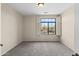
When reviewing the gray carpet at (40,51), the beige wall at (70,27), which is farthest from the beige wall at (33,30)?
the gray carpet at (40,51)

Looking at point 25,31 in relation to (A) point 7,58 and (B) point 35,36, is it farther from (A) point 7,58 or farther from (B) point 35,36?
(A) point 7,58

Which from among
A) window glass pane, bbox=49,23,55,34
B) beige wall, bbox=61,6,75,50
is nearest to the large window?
window glass pane, bbox=49,23,55,34

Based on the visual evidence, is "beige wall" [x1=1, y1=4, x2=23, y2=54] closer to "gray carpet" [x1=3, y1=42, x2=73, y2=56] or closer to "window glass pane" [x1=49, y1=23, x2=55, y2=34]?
"gray carpet" [x1=3, y1=42, x2=73, y2=56]

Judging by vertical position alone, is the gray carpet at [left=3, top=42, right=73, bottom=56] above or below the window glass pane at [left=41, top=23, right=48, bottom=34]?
below

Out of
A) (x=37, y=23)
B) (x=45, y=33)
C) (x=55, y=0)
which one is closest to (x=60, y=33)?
(x=45, y=33)

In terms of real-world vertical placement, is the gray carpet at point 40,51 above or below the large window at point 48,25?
below

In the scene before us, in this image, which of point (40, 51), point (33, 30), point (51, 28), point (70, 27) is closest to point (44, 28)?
point (51, 28)

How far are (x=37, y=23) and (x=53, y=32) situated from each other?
4.91 feet

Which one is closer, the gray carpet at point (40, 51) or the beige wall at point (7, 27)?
the gray carpet at point (40, 51)

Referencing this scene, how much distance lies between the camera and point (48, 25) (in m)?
9.19

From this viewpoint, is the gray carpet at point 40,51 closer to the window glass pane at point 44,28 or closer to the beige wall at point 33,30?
the beige wall at point 33,30

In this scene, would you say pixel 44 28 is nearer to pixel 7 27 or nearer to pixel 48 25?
pixel 48 25

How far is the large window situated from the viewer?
917 cm

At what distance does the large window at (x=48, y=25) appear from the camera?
9172 millimetres
